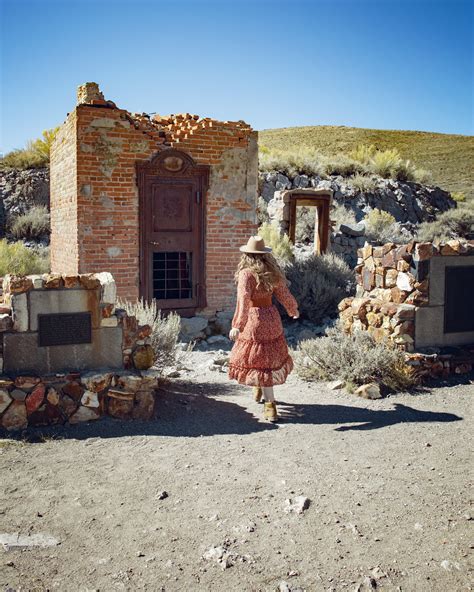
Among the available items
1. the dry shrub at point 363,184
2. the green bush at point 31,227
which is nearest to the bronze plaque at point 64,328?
the green bush at point 31,227

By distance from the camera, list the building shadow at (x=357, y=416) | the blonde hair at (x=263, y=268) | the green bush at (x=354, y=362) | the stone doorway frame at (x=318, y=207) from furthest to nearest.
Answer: the stone doorway frame at (x=318, y=207)
the green bush at (x=354, y=362)
the blonde hair at (x=263, y=268)
the building shadow at (x=357, y=416)

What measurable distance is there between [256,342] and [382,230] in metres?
13.7

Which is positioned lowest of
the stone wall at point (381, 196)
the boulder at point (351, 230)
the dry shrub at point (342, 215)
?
the boulder at point (351, 230)

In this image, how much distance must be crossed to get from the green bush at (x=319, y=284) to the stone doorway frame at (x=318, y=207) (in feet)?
9.75

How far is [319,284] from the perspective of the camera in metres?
10.9

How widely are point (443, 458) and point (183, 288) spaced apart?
5.92 metres

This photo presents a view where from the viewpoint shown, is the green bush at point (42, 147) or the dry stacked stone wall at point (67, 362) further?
the green bush at point (42, 147)

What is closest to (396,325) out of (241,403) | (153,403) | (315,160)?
(241,403)

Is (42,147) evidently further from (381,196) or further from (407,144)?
(407,144)

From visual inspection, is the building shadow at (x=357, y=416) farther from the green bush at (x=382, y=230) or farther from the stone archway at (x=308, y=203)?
the green bush at (x=382, y=230)

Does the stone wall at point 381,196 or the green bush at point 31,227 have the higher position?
the stone wall at point 381,196

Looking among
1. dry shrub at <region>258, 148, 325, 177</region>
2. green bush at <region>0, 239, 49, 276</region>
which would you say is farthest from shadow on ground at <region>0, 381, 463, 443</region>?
dry shrub at <region>258, 148, 325, 177</region>

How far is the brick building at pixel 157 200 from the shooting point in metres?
8.90

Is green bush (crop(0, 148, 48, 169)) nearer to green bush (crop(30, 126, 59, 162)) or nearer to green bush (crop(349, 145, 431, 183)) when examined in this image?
green bush (crop(30, 126, 59, 162))
